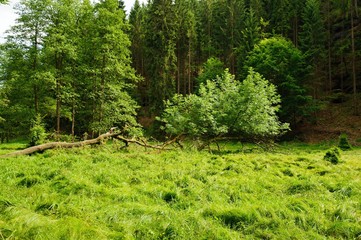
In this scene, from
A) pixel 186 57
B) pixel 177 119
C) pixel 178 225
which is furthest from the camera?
pixel 186 57

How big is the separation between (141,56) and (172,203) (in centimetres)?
4723

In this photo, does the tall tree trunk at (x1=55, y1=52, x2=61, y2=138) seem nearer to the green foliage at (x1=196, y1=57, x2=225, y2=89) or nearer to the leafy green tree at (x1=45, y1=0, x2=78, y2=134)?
the leafy green tree at (x1=45, y1=0, x2=78, y2=134)

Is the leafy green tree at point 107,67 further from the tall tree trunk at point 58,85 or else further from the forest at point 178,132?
the tall tree trunk at point 58,85

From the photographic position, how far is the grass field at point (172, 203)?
408cm

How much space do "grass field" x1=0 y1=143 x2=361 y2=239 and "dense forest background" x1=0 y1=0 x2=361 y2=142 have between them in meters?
7.10

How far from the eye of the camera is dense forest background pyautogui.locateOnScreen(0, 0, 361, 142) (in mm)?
22828

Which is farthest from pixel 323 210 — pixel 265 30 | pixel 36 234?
pixel 265 30

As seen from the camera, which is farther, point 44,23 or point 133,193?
point 44,23

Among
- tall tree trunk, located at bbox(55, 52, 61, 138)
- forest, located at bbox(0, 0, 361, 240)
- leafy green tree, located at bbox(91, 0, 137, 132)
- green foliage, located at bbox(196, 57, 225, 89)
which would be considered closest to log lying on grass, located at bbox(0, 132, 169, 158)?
forest, located at bbox(0, 0, 361, 240)

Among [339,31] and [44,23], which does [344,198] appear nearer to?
[44,23]

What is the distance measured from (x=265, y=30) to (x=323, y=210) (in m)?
40.9

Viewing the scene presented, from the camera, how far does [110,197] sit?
5895 millimetres

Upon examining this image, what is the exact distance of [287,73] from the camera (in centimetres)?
3039

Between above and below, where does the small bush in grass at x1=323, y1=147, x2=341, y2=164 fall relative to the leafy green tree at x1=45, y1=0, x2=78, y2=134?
below
